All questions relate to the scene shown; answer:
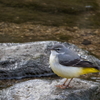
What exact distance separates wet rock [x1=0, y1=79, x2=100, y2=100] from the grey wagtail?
1.15 feet

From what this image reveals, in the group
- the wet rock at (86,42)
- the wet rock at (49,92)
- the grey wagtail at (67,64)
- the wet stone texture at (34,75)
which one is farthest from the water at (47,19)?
the grey wagtail at (67,64)

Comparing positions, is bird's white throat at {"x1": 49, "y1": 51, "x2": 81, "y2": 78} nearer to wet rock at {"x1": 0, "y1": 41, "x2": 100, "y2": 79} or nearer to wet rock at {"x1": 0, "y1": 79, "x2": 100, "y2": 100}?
wet rock at {"x1": 0, "y1": 79, "x2": 100, "y2": 100}

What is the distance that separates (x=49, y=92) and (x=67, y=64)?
25.6 inches

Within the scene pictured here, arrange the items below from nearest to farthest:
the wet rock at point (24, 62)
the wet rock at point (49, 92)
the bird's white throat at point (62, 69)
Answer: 1. the bird's white throat at point (62, 69)
2. the wet rock at point (49, 92)
3. the wet rock at point (24, 62)

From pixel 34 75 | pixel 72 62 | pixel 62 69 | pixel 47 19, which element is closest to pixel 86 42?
pixel 47 19

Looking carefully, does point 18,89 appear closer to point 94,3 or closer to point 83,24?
point 83,24

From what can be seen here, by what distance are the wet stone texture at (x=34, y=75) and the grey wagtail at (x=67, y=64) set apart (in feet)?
1.32

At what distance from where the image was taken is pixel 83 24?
1170cm

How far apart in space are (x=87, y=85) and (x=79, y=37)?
473 cm

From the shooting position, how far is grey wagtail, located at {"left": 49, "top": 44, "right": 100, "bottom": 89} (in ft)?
17.6

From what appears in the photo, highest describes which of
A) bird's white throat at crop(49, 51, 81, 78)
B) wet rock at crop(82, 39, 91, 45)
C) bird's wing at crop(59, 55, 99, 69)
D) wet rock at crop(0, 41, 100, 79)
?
bird's wing at crop(59, 55, 99, 69)

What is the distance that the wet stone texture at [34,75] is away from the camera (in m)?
5.54

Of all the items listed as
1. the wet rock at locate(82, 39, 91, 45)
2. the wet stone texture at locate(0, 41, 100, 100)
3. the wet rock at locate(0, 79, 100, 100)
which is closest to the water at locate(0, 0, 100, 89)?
the wet rock at locate(82, 39, 91, 45)

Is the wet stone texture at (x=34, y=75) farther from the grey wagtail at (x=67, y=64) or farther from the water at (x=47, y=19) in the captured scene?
the water at (x=47, y=19)
